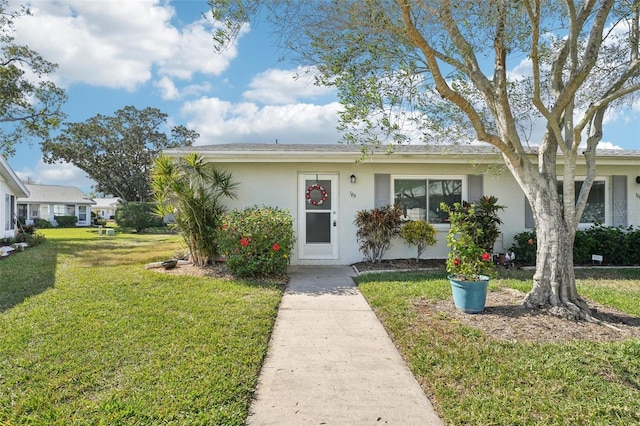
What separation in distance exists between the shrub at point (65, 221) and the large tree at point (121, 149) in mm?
4206

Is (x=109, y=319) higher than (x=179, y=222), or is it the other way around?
(x=179, y=222)

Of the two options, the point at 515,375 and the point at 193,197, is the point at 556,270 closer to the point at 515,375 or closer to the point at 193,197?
the point at 515,375

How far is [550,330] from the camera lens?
4219mm

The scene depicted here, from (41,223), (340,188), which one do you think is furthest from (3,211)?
(41,223)

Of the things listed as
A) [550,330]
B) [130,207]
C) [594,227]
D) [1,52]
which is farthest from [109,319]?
[130,207]

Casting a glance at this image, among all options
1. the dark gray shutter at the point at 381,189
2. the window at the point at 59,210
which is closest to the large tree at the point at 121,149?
the window at the point at 59,210

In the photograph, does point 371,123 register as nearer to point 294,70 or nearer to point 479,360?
point 294,70

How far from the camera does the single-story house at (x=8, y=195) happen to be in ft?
46.0

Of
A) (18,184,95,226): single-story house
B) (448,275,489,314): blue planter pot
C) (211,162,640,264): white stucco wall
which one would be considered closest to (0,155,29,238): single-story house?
(211,162,640,264): white stucco wall

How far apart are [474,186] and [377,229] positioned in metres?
2.93

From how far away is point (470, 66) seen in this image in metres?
5.02

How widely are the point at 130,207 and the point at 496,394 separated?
1066 inches

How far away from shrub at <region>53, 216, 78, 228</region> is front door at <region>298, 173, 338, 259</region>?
109 ft

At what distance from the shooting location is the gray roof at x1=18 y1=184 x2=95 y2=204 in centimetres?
3300
